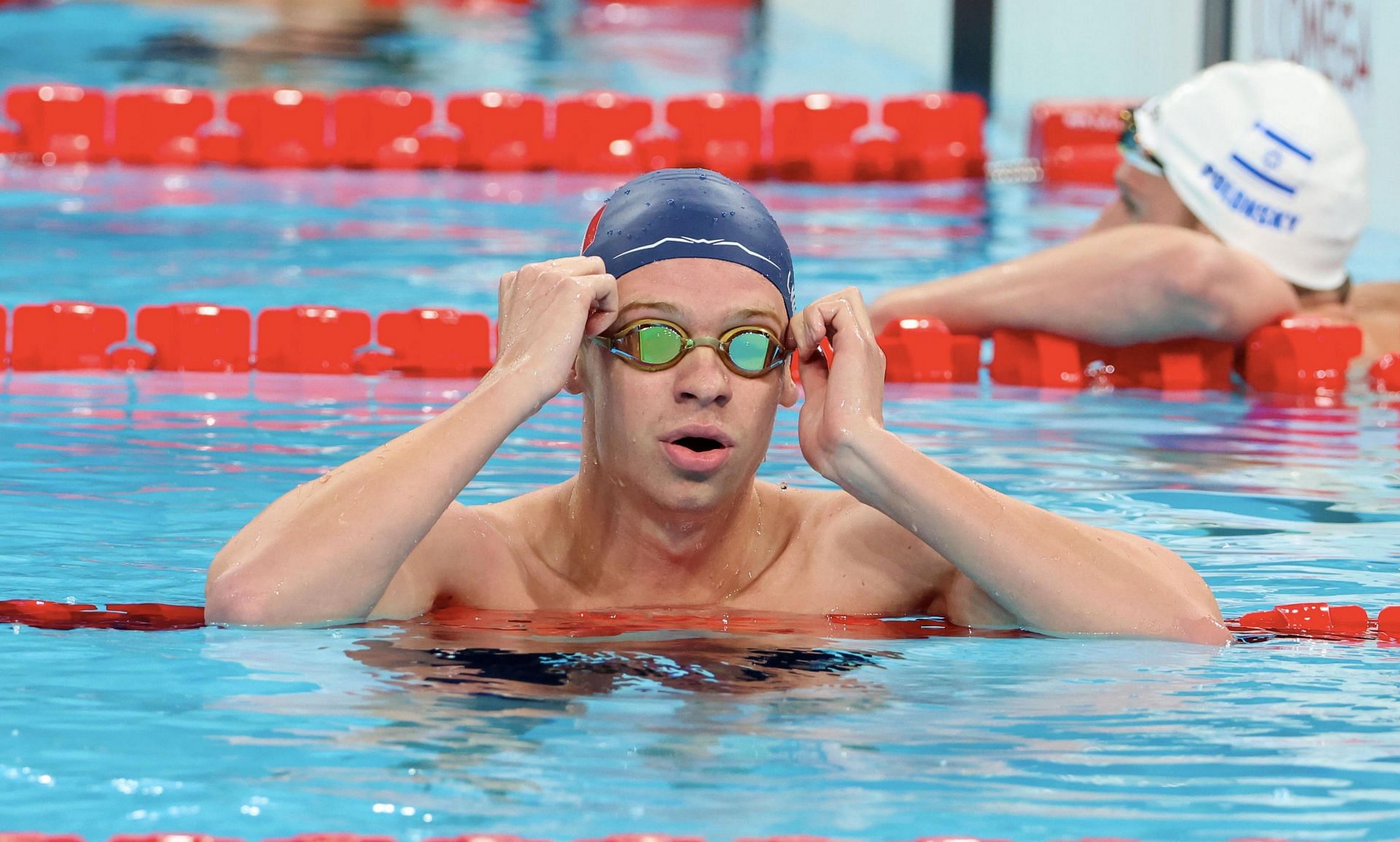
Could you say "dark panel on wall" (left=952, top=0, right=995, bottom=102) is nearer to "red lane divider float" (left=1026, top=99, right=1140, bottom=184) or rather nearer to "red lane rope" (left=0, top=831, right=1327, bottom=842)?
"red lane divider float" (left=1026, top=99, right=1140, bottom=184)

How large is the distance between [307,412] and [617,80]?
9.45 meters

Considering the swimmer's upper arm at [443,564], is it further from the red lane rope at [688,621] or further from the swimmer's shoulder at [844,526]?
the swimmer's shoulder at [844,526]

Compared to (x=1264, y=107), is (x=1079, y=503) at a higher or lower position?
lower

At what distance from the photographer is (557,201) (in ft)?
31.6

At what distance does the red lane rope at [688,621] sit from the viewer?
9.92 ft

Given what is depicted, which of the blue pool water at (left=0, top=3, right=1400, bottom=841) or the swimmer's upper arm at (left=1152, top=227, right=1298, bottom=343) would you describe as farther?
the swimmer's upper arm at (left=1152, top=227, right=1298, bottom=343)

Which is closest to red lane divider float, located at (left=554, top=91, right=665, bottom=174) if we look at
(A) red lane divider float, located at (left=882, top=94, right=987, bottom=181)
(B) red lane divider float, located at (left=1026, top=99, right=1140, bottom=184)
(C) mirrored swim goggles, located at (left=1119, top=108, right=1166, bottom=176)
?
(A) red lane divider float, located at (left=882, top=94, right=987, bottom=181)

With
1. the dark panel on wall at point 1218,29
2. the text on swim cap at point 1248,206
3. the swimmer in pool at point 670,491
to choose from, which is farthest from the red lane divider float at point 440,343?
the dark panel on wall at point 1218,29

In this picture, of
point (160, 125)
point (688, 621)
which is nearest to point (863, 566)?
point (688, 621)

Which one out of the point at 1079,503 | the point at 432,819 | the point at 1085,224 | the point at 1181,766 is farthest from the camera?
the point at 1085,224

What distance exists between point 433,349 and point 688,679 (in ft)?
11.0

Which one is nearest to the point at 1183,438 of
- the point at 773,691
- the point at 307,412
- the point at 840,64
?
the point at 307,412

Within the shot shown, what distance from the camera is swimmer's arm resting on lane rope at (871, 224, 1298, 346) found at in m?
5.60

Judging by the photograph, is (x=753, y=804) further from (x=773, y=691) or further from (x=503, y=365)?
(x=503, y=365)
